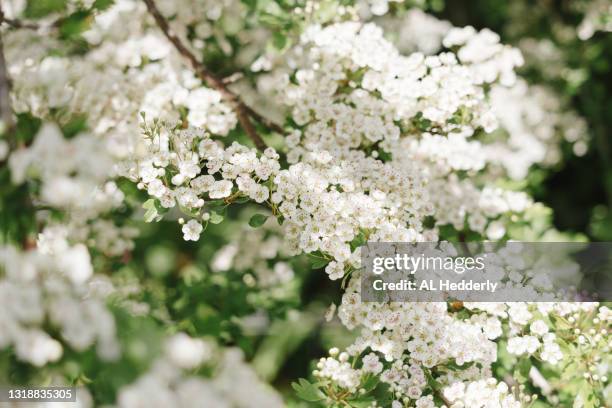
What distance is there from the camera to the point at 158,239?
13.9 feet

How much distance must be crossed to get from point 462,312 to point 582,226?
3736 mm

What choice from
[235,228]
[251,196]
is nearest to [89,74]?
[251,196]

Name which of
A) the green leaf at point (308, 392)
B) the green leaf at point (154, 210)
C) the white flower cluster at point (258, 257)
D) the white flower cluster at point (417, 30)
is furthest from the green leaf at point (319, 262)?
the white flower cluster at point (417, 30)

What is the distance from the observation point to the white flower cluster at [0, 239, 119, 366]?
3.95 feet

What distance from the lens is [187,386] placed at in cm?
113

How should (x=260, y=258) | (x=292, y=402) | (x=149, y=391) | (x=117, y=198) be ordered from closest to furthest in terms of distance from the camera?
(x=149, y=391) < (x=292, y=402) < (x=117, y=198) < (x=260, y=258)

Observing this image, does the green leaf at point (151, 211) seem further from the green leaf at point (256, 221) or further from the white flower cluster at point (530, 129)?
the white flower cluster at point (530, 129)

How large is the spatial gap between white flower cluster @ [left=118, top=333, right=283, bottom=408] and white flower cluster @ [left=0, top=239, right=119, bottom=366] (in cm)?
11

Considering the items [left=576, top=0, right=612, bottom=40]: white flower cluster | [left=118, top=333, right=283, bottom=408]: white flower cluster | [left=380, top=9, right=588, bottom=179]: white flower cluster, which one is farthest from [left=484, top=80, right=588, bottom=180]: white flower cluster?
[left=118, top=333, right=283, bottom=408]: white flower cluster

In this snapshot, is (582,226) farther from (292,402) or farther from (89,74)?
(89,74)

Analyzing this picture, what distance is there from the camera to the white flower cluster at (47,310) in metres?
1.21

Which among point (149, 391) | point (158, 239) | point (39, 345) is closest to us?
point (149, 391)

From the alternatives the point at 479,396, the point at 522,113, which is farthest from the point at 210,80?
the point at 522,113

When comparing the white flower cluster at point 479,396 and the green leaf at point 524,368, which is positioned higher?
the white flower cluster at point 479,396
